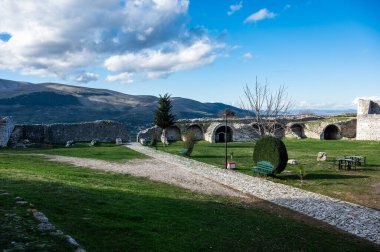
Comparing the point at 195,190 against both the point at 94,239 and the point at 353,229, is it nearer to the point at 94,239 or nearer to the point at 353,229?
the point at 353,229

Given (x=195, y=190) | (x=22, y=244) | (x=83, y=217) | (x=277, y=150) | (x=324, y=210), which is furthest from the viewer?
(x=277, y=150)

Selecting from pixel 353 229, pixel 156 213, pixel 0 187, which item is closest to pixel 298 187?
pixel 353 229

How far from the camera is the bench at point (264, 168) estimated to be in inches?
799

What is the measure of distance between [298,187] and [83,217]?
1224 centimetres

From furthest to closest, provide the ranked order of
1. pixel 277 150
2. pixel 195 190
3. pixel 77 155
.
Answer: pixel 77 155
pixel 277 150
pixel 195 190

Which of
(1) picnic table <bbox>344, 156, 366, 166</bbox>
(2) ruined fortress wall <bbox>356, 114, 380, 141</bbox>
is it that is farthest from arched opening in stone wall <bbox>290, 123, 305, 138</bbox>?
(1) picnic table <bbox>344, 156, 366, 166</bbox>

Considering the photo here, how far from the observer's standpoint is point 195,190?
54.4 feet

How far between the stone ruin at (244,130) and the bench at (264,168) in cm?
2474

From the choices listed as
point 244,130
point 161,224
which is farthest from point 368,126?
point 161,224

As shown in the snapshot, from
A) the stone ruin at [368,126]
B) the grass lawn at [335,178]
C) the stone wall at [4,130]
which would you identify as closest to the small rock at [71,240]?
the grass lawn at [335,178]

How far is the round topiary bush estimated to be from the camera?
2039 centimetres

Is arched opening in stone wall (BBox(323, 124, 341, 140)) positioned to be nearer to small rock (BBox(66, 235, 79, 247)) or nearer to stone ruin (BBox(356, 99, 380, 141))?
stone ruin (BBox(356, 99, 380, 141))

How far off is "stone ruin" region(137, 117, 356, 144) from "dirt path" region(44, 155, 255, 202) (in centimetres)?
1936

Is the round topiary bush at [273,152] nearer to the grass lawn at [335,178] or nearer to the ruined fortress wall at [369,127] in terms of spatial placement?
the grass lawn at [335,178]
